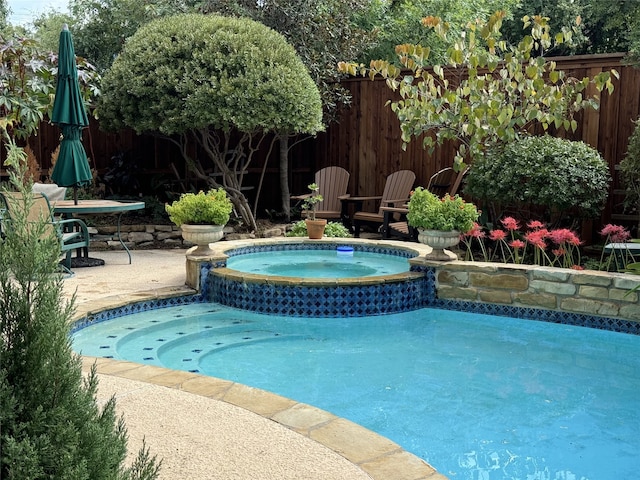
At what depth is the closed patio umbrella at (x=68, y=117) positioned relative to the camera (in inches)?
271

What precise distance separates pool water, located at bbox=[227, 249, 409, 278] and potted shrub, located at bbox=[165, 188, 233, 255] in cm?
78

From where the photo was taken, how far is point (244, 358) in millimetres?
4871

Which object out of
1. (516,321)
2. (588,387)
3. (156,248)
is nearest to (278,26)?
(156,248)

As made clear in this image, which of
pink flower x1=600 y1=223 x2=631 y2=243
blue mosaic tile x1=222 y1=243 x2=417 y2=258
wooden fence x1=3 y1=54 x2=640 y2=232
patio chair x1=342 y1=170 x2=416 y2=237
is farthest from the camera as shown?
wooden fence x1=3 y1=54 x2=640 y2=232

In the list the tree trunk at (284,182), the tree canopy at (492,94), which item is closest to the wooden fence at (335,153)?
the tree trunk at (284,182)

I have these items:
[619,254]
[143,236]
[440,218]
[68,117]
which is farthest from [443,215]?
[143,236]

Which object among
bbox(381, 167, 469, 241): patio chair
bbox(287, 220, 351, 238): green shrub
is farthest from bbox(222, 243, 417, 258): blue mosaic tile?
bbox(381, 167, 469, 241): patio chair

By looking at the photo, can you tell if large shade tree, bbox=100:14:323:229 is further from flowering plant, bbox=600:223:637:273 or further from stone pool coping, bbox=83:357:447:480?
stone pool coping, bbox=83:357:447:480

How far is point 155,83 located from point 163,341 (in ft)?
Result: 14.3

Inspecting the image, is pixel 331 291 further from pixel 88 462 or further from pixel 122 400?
pixel 88 462

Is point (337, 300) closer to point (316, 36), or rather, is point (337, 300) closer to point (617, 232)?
point (617, 232)

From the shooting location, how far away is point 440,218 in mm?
5984

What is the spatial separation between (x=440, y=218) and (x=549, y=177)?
1790 millimetres

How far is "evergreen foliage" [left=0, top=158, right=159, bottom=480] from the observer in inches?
54.0
